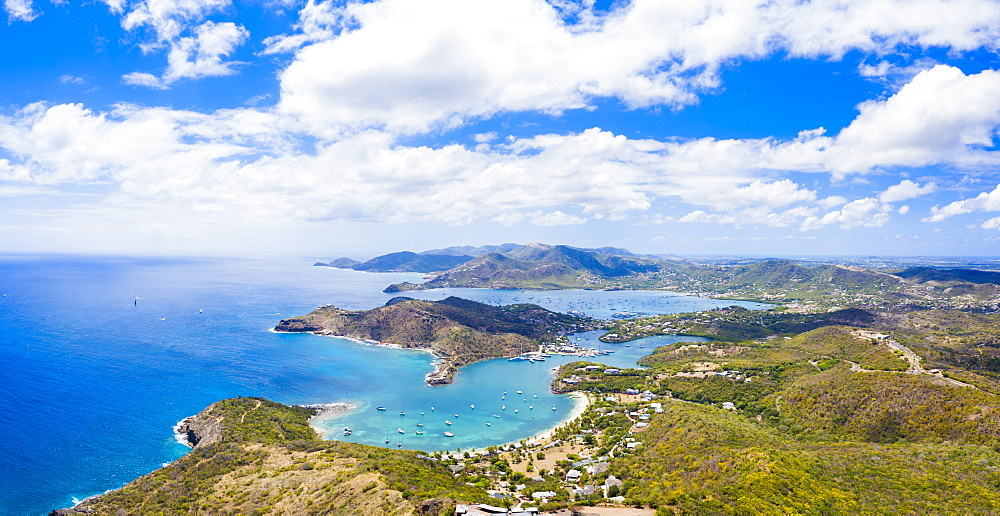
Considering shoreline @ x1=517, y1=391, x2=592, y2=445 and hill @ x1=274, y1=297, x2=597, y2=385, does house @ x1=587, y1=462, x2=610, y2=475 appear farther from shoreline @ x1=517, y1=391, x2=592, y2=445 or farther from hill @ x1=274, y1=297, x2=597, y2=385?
hill @ x1=274, y1=297, x2=597, y2=385

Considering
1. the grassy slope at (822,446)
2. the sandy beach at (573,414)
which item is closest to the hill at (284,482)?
the grassy slope at (822,446)

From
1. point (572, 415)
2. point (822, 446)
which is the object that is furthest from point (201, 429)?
point (822, 446)

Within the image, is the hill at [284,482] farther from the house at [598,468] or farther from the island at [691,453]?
the house at [598,468]

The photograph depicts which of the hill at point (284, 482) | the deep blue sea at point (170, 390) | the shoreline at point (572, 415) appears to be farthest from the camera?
the shoreline at point (572, 415)

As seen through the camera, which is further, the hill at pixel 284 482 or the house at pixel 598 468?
the house at pixel 598 468

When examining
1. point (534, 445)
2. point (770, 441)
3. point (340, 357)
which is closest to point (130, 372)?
point (340, 357)

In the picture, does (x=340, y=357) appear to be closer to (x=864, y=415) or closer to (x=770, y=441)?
(x=770, y=441)
